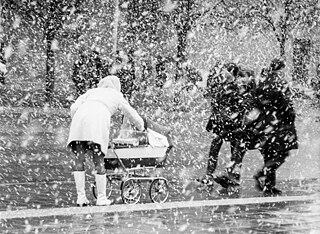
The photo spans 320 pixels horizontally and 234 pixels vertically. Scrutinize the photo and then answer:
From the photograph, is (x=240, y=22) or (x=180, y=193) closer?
(x=180, y=193)

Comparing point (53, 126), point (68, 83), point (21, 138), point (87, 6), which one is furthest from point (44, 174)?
point (87, 6)

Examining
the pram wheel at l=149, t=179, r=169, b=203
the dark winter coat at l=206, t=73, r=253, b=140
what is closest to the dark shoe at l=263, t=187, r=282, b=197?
the dark winter coat at l=206, t=73, r=253, b=140

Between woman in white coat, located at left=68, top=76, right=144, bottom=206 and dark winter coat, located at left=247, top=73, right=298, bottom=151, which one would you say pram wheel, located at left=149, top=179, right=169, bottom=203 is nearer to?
woman in white coat, located at left=68, top=76, right=144, bottom=206

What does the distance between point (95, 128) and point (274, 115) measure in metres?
3.28

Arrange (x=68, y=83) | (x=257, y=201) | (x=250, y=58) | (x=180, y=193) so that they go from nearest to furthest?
(x=257, y=201) → (x=180, y=193) → (x=68, y=83) → (x=250, y=58)

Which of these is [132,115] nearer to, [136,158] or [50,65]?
[136,158]

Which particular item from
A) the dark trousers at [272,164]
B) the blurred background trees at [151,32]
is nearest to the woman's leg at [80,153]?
the dark trousers at [272,164]

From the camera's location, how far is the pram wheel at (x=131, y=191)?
9.92m

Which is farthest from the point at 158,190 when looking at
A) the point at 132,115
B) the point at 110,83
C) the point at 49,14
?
the point at 49,14

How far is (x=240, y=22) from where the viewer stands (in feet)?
123

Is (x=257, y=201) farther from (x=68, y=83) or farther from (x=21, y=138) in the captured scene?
(x=68, y=83)

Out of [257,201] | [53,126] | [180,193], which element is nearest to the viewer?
[257,201]

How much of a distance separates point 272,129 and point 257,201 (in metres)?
1.47

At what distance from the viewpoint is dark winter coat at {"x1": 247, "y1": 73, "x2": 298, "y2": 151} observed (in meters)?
11.6
